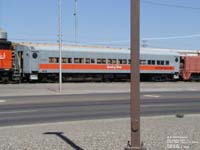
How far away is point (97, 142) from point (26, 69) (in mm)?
39067

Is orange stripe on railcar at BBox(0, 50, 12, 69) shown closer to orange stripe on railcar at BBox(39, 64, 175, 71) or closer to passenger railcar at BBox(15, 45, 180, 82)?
passenger railcar at BBox(15, 45, 180, 82)

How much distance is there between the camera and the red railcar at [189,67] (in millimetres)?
Answer: 63384

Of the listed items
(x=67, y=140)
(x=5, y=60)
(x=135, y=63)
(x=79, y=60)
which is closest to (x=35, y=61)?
(x=79, y=60)

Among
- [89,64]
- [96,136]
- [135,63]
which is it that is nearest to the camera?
[135,63]

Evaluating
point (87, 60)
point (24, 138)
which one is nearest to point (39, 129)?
point (24, 138)

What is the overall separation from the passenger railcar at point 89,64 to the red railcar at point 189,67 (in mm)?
2323

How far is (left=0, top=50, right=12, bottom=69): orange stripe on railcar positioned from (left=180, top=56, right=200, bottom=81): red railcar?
1078 inches

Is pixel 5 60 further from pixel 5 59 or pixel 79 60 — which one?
pixel 79 60

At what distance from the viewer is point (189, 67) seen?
63531mm

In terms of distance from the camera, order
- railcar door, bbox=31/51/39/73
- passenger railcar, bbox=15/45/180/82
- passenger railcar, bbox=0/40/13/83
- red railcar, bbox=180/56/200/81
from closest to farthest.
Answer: passenger railcar, bbox=0/40/13/83 < railcar door, bbox=31/51/39/73 < passenger railcar, bbox=15/45/180/82 < red railcar, bbox=180/56/200/81

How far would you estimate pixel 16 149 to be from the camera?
32.5 ft

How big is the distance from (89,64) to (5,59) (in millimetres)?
11761

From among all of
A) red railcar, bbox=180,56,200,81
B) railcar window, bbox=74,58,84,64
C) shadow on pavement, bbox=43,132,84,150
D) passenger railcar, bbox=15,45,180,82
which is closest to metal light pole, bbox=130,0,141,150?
shadow on pavement, bbox=43,132,84,150

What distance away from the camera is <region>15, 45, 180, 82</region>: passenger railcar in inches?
1950
